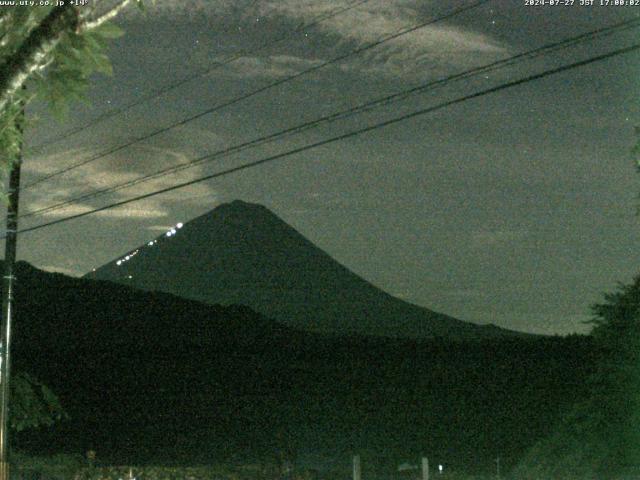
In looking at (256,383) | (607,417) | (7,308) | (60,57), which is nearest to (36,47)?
(60,57)

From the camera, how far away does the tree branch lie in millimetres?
5777

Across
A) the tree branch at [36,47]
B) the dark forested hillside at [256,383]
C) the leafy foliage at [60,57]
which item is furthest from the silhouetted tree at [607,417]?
the tree branch at [36,47]

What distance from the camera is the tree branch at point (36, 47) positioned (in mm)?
5777

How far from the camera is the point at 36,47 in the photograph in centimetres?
577

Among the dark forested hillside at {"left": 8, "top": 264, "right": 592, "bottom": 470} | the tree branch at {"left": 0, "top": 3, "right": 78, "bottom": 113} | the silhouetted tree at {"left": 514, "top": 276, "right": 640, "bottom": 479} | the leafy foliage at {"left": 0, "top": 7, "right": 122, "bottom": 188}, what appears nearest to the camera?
the tree branch at {"left": 0, "top": 3, "right": 78, "bottom": 113}

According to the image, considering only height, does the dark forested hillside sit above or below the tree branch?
above

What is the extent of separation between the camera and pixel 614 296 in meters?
20.6

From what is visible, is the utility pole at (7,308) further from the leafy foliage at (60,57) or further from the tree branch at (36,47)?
the tree branch at (36,47)

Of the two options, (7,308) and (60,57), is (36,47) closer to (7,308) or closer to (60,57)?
(60,57)

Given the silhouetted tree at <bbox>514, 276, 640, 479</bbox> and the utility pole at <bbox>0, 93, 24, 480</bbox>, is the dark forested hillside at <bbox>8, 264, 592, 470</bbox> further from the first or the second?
the utility pole at <bbox>0, 93, 24, 480</bbox>

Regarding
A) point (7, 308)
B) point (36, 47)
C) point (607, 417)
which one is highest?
point (7, 308)

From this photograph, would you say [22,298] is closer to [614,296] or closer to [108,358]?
[108,358]

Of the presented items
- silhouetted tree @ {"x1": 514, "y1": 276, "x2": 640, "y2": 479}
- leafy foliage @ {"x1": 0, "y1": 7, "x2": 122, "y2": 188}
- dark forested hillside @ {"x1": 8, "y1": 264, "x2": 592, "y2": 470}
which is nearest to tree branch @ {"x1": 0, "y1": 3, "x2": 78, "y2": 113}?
leafy foliage @ {"x1": 0, "y1": 7, "x2": 122, "y2": 188}

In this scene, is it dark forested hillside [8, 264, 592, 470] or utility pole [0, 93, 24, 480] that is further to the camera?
dark forested hillside [8, 264, 592, 470]
